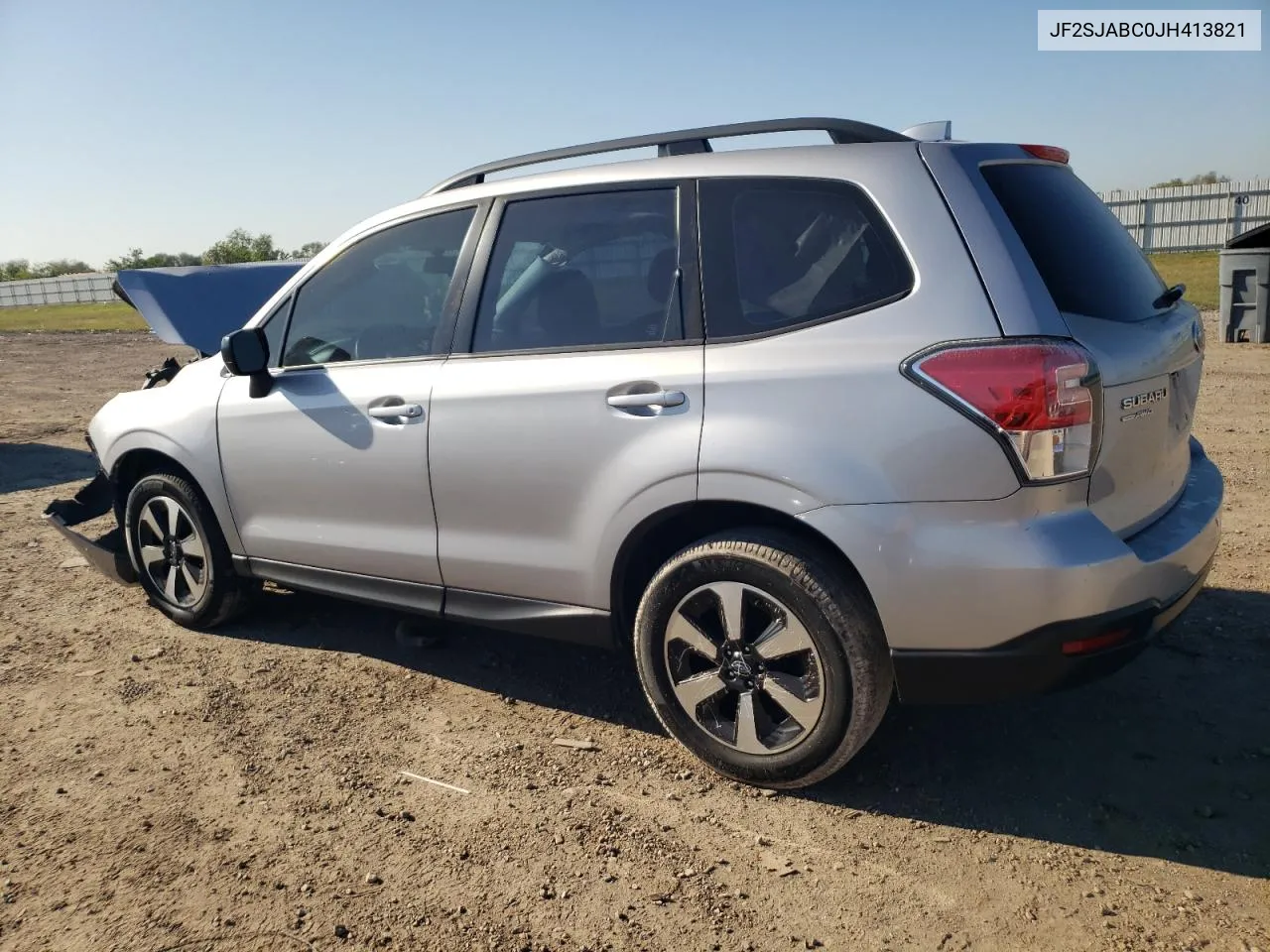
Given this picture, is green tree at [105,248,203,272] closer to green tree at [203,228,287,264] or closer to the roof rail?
green tree at [203,228,287,264]

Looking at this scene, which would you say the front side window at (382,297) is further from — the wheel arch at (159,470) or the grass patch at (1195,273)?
the grass patch at (1195,273)

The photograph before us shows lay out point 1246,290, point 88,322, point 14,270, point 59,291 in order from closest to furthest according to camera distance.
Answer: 1. point 1246,290
2. point 88,322
3. point 59,291
4. point 14,270

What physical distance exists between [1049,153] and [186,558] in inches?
158

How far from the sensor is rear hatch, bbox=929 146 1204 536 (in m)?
2.73

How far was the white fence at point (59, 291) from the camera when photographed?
57.2 m

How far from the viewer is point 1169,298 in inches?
130

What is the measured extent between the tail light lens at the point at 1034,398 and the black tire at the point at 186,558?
11.1ft

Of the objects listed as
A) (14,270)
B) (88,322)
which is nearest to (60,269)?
(14,270)

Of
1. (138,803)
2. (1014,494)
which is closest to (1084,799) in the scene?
(1014,494)

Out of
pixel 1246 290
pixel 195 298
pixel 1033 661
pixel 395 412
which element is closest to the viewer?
pixel 1033 661

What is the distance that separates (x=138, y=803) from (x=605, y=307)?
2.21 metres

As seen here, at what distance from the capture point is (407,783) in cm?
332

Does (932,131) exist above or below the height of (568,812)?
above

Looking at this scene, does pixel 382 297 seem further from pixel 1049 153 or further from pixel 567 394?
pixel 1049 153
